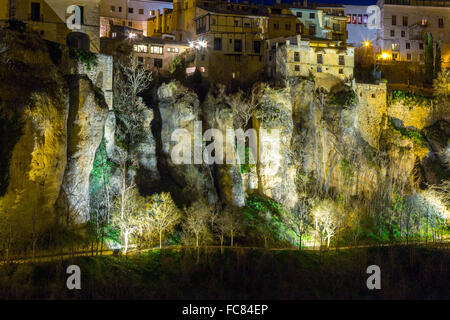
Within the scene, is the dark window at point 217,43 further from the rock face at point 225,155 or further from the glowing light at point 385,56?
the glowing light at point 385,56

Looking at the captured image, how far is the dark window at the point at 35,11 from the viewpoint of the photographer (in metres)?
53.3

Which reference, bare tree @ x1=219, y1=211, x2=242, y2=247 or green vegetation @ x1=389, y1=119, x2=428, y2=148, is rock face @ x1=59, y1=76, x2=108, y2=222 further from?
green vegetation @ x1=389, y1=119, x2=428, y2=148

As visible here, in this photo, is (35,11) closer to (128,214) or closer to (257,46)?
(128,214)

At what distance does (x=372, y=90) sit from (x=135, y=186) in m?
28.2

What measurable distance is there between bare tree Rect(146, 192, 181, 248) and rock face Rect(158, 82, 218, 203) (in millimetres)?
4076

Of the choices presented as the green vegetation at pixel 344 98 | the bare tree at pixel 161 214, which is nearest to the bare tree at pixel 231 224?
the bare tree at pixel 161 214

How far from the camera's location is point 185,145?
174ft

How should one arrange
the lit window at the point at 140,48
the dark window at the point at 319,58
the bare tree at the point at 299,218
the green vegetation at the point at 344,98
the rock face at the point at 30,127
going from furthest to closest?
the lit window at the point at 140,48 < the dark window at the point at 319,58 < the green vegetation at the point at 344,98 < the bare tree at the point at 299,218 < the rock face at the point at 30,127

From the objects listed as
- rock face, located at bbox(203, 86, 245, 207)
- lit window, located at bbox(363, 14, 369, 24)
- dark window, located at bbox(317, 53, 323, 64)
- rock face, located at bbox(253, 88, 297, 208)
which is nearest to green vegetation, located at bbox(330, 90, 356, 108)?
dark window, located at bbox(317, 53, 323, 64)

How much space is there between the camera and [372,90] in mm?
64750

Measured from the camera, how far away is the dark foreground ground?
3969 cm

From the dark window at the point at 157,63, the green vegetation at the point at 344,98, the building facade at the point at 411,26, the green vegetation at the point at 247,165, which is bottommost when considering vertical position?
the green vegetation at the point at 247,165

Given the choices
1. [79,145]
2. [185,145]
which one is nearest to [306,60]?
[185,145]

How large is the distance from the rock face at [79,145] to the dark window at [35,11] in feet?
34.7
